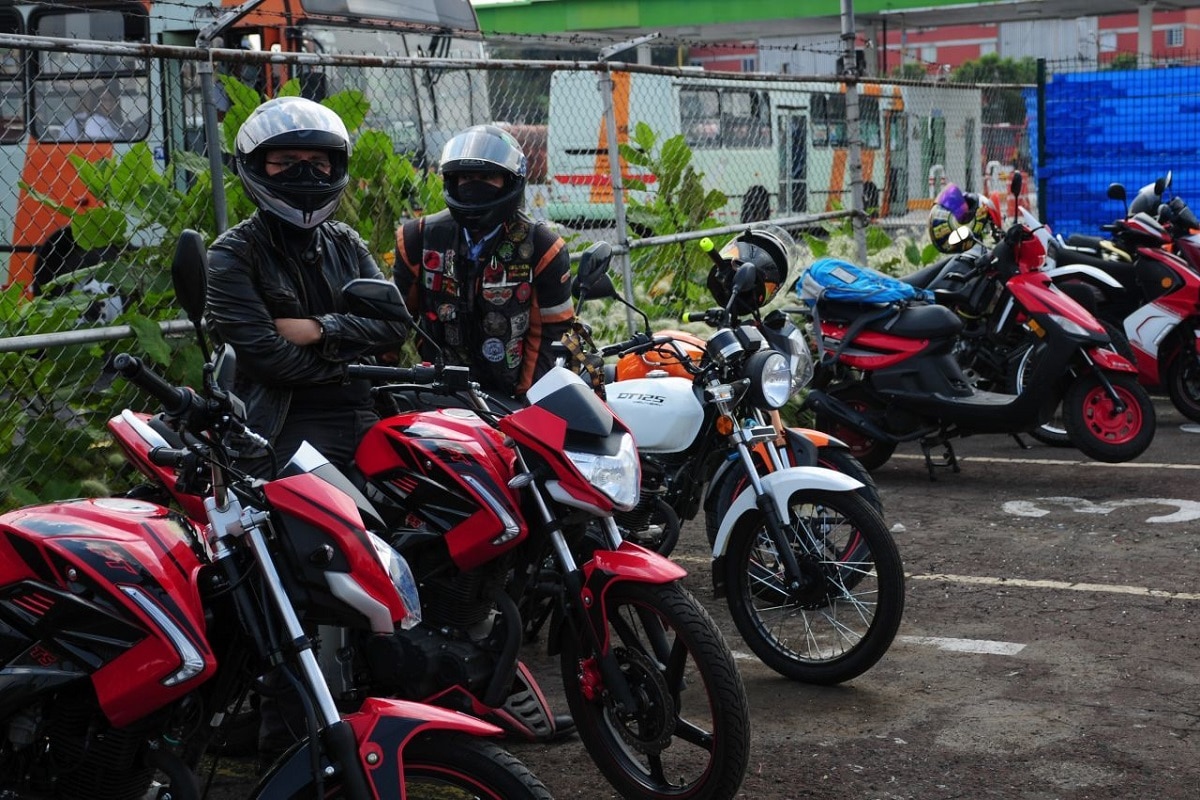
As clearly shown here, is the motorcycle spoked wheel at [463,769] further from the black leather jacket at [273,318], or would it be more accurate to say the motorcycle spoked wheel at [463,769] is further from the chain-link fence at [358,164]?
the chain-link fence at [358,164]

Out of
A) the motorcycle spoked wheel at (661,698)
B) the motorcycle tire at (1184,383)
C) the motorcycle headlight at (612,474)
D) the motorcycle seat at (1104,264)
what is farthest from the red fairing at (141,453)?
the motorcycle seat at (1104,264)

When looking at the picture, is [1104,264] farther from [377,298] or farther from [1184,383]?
[377,298]

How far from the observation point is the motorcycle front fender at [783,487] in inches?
195

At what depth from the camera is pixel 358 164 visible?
680cm

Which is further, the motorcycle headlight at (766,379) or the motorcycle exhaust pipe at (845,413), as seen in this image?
the motorcycle exhaust pipe at (845,413)

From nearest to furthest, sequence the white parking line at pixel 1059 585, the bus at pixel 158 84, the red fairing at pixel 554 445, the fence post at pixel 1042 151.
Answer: the red fairing at pixel 554 445, the white parking line at pixel 1059 585, the bus at pixel 158 84, the fence post at pixel 1042 151

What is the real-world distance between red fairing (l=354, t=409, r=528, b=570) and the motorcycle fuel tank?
5.19ft

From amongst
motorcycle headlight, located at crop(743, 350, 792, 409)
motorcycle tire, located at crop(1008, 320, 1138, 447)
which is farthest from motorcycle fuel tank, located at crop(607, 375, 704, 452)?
motorcycle tire, located at crop(1008, 320, 1138, 447)

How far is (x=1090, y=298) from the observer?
968 centimetres

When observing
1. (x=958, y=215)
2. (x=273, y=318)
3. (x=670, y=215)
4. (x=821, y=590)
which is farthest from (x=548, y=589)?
(x=958, y=215)

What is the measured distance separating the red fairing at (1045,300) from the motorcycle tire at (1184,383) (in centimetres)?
150

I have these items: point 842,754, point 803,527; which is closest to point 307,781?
point 842,754

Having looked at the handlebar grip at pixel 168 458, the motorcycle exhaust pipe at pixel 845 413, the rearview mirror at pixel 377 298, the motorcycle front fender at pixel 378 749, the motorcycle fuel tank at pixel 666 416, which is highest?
the rearview mirror at pixel 377 298

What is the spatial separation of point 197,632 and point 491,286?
2505mm
